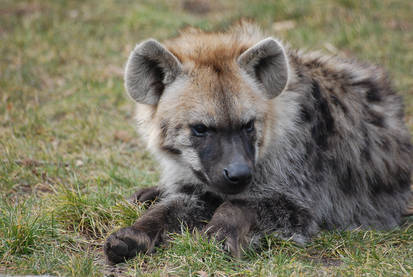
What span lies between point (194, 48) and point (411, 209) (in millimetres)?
2123

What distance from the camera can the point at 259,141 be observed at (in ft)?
11.3

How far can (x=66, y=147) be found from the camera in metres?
5.12

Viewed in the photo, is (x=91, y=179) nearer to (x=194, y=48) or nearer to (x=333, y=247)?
(x=194, y=48)

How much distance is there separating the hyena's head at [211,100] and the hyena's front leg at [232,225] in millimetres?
161

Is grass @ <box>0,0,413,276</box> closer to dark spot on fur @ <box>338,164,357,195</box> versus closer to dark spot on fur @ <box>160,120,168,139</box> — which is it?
dark spot on fur @ <box>338,164,357,195</box>

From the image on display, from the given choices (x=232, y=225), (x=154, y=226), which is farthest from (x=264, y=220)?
(x=154, y=226)

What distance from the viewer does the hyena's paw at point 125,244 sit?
10.2ft

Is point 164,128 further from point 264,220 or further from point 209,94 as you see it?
point 264,220

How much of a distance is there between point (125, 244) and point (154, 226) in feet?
0.98

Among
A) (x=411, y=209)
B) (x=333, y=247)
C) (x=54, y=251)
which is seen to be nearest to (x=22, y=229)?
(x=54, y=251)

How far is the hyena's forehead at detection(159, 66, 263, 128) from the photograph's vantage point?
324 centimetres

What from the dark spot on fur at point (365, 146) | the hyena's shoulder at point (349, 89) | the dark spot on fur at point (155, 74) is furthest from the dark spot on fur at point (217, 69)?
the dark spot on fur at point (365, 146)

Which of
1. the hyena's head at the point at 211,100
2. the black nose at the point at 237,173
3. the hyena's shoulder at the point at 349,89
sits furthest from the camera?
the hyena's shoulder at the point at 349,89

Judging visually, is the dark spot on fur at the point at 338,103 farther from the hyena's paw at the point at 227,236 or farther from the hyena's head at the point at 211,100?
the hyena's paw at the point at 227,236
